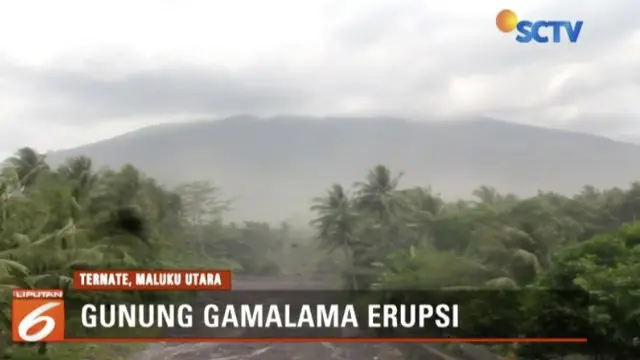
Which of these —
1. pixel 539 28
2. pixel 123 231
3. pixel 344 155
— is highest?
pixel 539 28

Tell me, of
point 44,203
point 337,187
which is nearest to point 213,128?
point 337,187

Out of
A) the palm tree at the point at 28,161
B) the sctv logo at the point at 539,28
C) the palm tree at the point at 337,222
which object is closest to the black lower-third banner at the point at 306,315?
the palm tree at the point at 337,222

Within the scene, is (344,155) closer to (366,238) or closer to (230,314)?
(366,238)

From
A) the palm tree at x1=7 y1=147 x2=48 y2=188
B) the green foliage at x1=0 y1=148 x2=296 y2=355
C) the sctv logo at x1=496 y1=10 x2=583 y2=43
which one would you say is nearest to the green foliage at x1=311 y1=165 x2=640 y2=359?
the green foliage at x1=0 y1=148 x2=296 y2=355

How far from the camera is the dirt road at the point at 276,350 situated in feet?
10.0

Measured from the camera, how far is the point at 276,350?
10.1 feet

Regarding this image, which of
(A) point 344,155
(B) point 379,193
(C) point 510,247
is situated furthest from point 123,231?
(C) point 510,247

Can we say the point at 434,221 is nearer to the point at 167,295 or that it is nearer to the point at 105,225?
the point at 167,295

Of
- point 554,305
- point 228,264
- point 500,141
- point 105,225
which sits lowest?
point 554,305

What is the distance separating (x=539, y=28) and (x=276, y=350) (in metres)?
1.86

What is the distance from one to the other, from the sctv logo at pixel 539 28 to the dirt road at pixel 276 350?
1.41 metres

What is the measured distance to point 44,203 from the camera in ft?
10.6

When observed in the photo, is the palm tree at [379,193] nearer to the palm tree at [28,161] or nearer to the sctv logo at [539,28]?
the sctv logo at [539,28]

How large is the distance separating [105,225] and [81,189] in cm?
20
